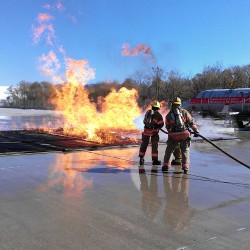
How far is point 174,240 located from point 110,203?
166cm

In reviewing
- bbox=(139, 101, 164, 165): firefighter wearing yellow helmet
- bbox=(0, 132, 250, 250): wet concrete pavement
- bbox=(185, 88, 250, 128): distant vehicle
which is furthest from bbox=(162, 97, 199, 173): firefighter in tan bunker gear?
bbox=(185, 88, 250, 128): distant vehicle

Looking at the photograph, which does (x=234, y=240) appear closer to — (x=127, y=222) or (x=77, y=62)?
(x=127, y=222)

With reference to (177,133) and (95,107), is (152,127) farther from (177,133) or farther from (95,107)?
(95,107)

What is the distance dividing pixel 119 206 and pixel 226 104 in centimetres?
2018

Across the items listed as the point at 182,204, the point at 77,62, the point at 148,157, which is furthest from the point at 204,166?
the point at 77,62

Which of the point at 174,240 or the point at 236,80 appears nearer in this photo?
the point at 174,240

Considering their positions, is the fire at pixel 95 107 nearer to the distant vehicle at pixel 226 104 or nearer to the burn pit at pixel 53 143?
the burn pit at pixel 53 143

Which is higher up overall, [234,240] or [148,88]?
[148,88]

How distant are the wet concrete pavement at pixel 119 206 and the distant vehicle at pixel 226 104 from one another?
15.3 m

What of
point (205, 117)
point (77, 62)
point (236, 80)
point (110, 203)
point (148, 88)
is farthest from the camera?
point (236, 80)

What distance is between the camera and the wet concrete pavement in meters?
4.26

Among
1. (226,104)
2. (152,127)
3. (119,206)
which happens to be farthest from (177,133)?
(226,104)

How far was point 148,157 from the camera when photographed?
413 inches

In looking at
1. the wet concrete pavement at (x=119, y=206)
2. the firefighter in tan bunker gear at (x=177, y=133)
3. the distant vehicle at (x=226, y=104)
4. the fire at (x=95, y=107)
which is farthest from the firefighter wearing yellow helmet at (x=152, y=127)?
the distant vehicle at (x=226, y=104)
